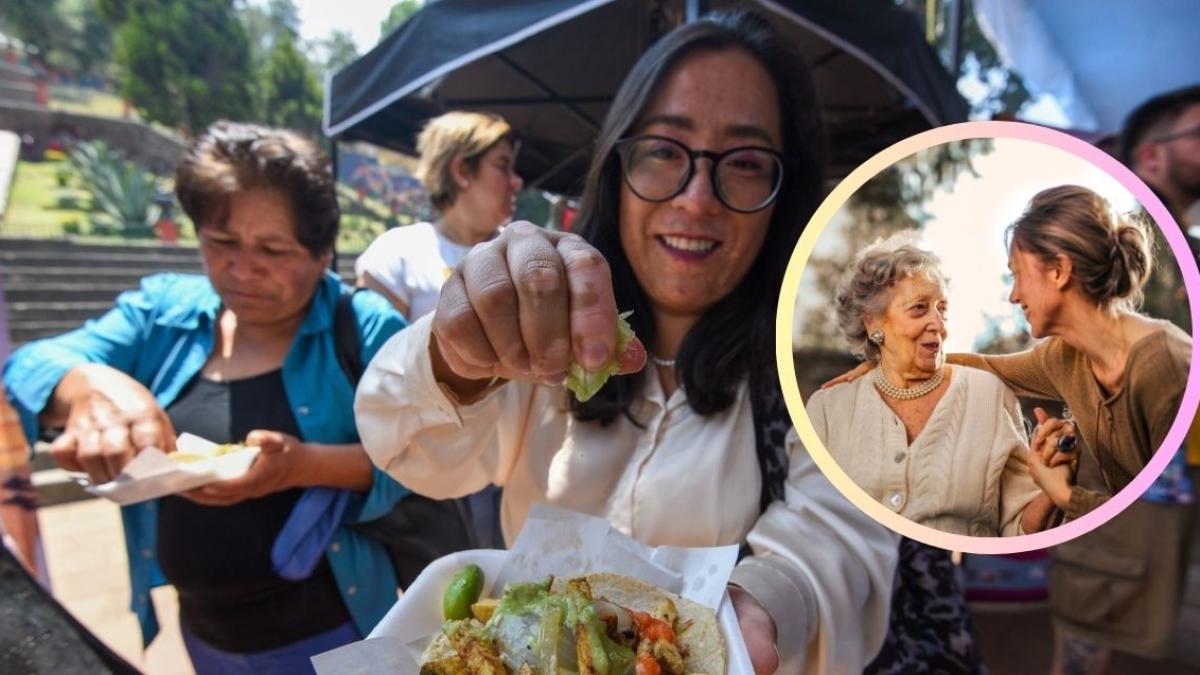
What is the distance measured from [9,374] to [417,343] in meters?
1.09

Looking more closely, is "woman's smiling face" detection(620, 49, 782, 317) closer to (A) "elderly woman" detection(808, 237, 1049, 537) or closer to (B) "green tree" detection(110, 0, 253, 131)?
(A) "elderly woman" detection(808, 237, 1049, 537)

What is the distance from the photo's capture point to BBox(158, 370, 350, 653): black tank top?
4.17 feet

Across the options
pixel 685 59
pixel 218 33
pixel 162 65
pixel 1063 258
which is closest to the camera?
pixel 1063 258

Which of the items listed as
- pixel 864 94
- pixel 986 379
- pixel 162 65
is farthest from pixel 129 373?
pixel 162 65

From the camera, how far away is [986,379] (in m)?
0.67

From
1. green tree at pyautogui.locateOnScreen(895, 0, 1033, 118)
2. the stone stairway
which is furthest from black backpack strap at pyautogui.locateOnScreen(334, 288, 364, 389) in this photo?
the stone stairway

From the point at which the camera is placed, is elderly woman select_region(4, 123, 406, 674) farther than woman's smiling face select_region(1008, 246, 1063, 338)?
Yes

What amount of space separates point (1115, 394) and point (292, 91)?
2.10m

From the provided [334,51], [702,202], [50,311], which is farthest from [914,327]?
[50,311]

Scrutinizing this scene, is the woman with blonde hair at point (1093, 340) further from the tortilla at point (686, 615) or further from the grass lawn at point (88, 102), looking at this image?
the grass lawn at point (88, 102)

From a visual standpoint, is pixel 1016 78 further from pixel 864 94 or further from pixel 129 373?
pixel 129 373

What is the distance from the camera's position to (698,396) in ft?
3.48

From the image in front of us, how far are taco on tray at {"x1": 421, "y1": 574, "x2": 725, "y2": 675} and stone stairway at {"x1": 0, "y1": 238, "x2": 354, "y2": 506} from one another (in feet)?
18.9

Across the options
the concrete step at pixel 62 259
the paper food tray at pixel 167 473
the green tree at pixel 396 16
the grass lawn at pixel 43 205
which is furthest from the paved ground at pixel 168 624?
the concrete step at pixel 62 259
